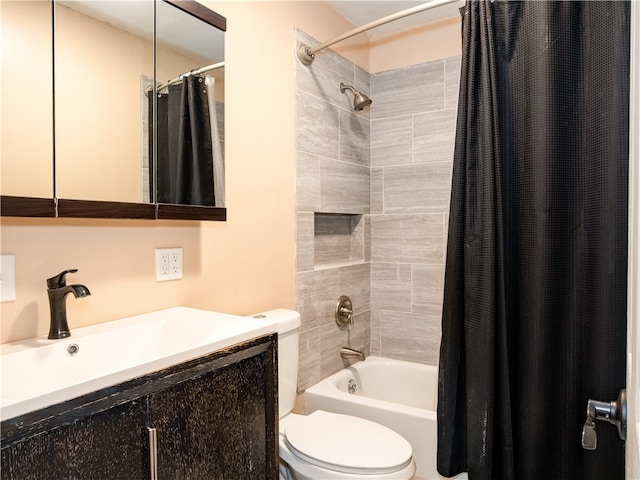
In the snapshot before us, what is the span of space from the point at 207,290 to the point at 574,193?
4.62 ft

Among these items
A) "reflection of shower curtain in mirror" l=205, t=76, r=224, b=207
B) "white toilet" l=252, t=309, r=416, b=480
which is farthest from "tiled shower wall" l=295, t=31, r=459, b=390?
"reflection of shower curtain in mirror" l=205, t=76, r=224, b=207

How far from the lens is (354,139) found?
2559 mm

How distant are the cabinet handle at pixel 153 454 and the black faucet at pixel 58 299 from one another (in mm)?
383

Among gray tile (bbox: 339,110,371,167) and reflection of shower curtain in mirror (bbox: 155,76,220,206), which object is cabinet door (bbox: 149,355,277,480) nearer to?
reflection of shower curtain in mirror (bbox: 155,76,220,206)

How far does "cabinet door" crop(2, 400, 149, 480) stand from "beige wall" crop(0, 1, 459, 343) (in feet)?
1.43

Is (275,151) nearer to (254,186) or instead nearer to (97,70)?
(254,186)

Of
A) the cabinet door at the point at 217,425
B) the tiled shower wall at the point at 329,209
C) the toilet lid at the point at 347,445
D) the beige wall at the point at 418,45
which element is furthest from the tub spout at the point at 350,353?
the beige wall at the point at 418,45

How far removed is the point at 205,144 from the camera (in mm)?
1565

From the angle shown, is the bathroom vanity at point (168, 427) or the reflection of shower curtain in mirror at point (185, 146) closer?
the bathroom vanity at point (168, 427)

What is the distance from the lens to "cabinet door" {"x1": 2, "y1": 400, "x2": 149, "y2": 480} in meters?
0.77

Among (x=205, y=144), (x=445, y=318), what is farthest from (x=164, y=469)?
(x=445, y=318)

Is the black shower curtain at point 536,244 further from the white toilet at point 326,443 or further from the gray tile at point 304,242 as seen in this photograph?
the gray tile at point 304,242

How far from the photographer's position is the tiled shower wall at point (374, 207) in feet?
7.28

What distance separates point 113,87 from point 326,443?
1.38 meters
